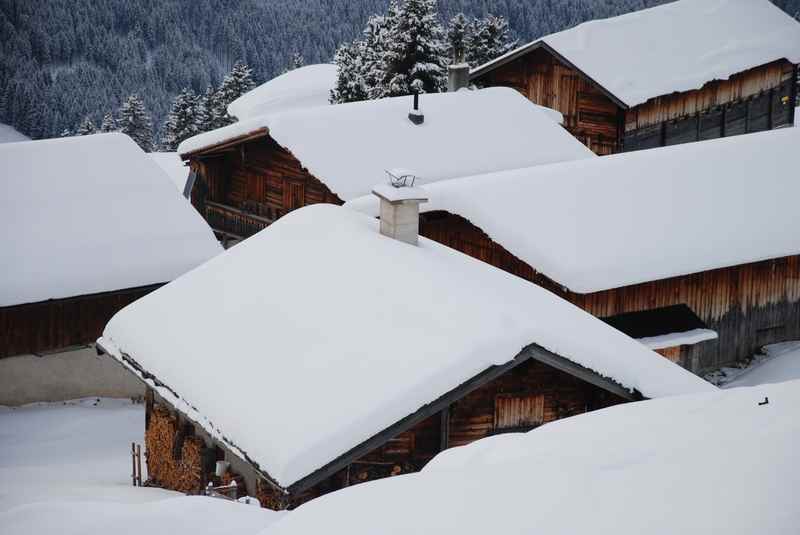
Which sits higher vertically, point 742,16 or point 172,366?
point 742,16

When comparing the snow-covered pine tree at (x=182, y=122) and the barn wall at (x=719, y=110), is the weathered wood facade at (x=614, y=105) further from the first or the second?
the snow-covered pine tree at (x=182, y=122)

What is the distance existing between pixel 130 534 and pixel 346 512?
228 centimetres

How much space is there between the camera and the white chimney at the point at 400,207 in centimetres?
1714

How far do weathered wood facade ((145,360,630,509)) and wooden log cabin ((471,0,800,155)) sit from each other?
21.6 m

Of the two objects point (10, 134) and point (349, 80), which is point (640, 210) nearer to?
point (349, 80)

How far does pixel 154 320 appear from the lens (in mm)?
17234

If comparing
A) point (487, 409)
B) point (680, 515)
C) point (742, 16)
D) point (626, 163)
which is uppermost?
point (742, 16)

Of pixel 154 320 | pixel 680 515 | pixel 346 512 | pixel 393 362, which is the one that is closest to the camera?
pixel 680 515

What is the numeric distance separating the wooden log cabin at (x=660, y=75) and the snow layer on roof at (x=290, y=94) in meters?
25.7

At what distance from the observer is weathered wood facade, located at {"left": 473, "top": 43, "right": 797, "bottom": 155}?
3681 centimetres

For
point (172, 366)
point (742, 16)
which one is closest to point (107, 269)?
point (172, 366)

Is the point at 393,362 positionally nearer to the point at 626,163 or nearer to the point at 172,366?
the point at 172,366

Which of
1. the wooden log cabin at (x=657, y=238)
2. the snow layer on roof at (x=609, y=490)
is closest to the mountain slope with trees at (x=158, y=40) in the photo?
the wooden log cabin at (x=657, y=238)

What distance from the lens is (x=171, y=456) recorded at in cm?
1745
